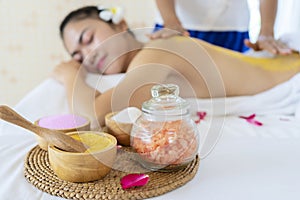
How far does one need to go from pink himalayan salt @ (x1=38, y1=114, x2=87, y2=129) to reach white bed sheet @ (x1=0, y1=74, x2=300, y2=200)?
0.08 m

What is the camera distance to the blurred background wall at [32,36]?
8.47ft

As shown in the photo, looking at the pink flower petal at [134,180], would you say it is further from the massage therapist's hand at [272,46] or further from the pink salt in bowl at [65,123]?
the massage therapist's hand at [272,46]

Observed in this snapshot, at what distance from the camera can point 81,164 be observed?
2.39 ft

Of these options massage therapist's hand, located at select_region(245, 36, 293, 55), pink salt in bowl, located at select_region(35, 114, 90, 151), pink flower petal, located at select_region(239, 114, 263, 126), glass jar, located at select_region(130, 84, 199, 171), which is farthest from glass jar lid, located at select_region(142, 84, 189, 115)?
massage therapist's hand, located at select_region(245, 36, 293, 55)

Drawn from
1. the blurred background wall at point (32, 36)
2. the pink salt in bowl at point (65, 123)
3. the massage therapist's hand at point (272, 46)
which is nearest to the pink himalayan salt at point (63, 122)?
the pink salt in bowl at point (65, 123)

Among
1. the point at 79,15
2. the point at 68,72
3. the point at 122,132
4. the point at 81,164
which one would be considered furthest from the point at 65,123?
the point at 79,15

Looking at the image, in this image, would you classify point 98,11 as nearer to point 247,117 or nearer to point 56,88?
point 56,88

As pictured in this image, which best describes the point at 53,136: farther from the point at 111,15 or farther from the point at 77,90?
the point at 111,15

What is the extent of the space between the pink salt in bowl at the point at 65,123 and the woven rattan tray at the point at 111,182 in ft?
0.33

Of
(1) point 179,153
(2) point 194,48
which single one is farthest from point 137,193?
(2) point 194,48

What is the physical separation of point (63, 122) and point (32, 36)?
181 centimetres

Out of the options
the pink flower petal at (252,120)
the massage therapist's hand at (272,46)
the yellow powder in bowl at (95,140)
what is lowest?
the pink flower petal at (252,120)

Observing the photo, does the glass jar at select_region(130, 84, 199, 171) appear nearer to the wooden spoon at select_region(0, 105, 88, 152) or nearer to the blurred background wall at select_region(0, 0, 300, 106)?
the wooden spoon at select_region(0, 105, 88, 152)

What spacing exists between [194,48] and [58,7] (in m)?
1.68
